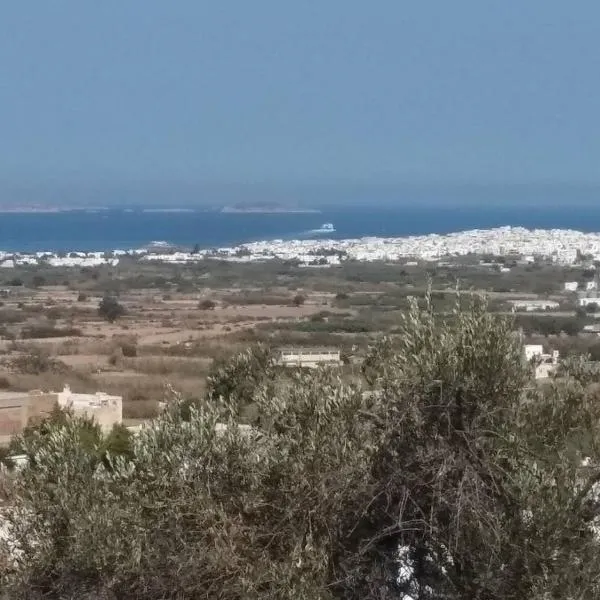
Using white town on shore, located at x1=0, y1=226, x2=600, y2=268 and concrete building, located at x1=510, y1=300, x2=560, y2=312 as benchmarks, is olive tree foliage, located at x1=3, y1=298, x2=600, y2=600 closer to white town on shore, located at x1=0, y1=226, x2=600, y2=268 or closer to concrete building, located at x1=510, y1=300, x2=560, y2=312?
concrete building, located at x1=510, y1=300, x2=560, y2=312

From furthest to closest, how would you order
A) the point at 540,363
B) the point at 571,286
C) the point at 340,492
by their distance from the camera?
1. the point at 571,286
2. the point at 540,363
3. the point at 340,492

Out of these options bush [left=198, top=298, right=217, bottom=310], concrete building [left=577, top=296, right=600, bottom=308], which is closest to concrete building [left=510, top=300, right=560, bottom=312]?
concrete building [left=577, top=296, right=600, bottom=308]

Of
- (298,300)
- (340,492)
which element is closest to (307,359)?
(340,492)

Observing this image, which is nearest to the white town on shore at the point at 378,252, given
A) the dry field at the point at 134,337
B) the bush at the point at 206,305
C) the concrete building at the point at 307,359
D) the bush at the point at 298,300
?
the dry field at the point at 134,337

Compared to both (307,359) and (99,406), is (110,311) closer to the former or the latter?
(307,359)

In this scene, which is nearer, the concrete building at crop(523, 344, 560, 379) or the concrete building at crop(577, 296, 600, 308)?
the concrete building at crop(523, 344, 560, 379)

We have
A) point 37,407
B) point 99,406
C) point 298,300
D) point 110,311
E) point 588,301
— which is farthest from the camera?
point 298,300
